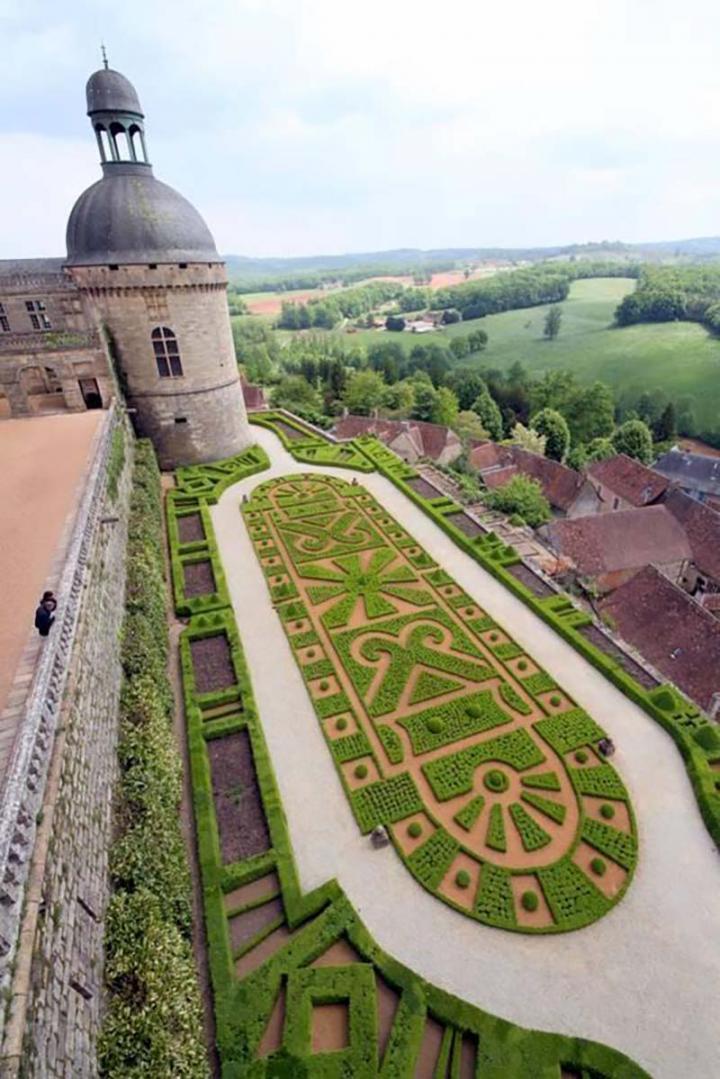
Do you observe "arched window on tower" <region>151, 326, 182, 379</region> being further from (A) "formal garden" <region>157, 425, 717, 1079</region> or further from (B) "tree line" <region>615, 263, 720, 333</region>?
(B) "tree line" <region>615, 263, 720, 333</region>

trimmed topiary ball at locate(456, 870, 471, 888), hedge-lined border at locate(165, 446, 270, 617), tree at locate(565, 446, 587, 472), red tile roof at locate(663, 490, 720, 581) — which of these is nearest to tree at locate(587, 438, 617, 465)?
tree at locate(565, 446, 587, 472)

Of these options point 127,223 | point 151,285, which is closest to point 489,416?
point 151,285

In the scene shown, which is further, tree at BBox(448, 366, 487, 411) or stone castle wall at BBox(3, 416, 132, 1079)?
tree at BBox(448, 366, 487, 411)

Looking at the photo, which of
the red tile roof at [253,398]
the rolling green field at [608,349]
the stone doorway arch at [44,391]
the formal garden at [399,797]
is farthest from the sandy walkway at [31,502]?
the rolling green field at [608,349]

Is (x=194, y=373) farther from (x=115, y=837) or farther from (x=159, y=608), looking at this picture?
(x=115, y=837)

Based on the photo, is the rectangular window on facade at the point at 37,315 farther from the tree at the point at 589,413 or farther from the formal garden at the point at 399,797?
the tree at the point at 589,413

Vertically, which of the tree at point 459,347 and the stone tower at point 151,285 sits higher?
the stone tower at point 151,285

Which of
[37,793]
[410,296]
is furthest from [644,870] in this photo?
[410,296]
